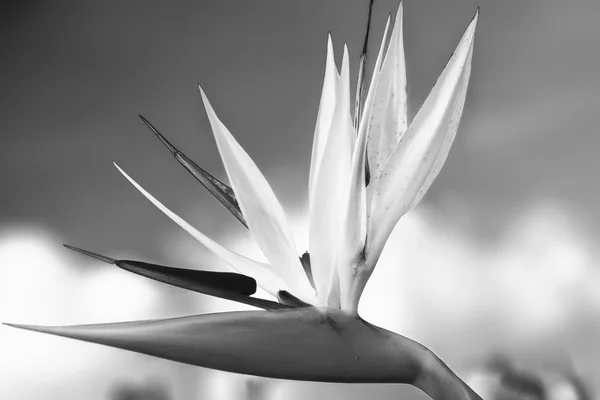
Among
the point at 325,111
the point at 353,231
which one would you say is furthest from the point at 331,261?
the point at 325,111

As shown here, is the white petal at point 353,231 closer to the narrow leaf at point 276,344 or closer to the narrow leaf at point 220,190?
the narrow leaf at point 276,344

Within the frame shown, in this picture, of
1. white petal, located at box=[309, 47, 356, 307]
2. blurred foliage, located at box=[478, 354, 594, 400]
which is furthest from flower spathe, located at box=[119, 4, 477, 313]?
blurred foliage, located at box=[478, 354, 594, 400]

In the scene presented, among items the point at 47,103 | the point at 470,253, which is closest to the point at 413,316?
the point at 470,253

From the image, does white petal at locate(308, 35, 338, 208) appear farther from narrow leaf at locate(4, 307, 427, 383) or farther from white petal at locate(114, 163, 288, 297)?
narrow leaf at locate(4, 307, 427, 383)

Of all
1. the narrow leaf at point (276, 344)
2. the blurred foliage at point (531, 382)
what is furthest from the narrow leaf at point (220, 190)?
the blurred foliage at point (531, 382)

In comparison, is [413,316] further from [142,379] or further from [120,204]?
[120,204]

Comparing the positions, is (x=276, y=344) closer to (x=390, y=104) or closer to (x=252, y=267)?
(x=252, y=267)
